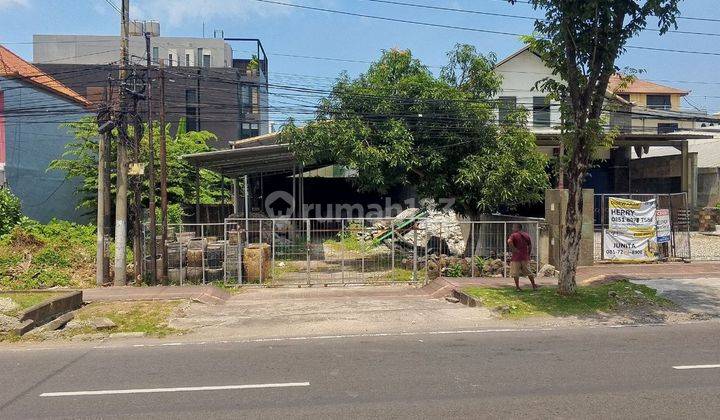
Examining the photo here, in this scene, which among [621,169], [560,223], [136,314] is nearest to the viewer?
[136,314]

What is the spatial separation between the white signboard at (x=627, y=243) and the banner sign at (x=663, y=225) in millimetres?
281

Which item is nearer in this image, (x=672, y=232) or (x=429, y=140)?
(x=672, y=232)

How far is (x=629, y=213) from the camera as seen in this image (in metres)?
17.1

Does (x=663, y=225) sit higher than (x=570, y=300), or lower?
higher

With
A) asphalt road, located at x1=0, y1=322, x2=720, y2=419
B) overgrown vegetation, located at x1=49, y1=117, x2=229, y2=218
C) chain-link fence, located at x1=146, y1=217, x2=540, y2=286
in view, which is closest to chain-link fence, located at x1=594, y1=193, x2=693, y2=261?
chain-link fence, located at x1=146, y1=217, x2=540, y2=286

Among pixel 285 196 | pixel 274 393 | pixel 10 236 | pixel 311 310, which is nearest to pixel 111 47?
pixel 285 196

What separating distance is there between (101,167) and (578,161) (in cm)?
1299

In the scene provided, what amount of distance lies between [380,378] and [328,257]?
41.2 feet

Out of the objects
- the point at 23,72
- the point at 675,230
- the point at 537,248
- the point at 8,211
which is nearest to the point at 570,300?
the point at 537,248

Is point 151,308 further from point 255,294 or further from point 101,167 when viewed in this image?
point 101,167

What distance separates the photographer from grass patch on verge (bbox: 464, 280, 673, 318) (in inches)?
453

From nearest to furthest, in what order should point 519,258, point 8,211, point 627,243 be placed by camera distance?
point 519,258, point 627,243, point 8,211

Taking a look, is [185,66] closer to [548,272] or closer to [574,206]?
[548,272]

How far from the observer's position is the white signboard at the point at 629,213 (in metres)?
17.0
